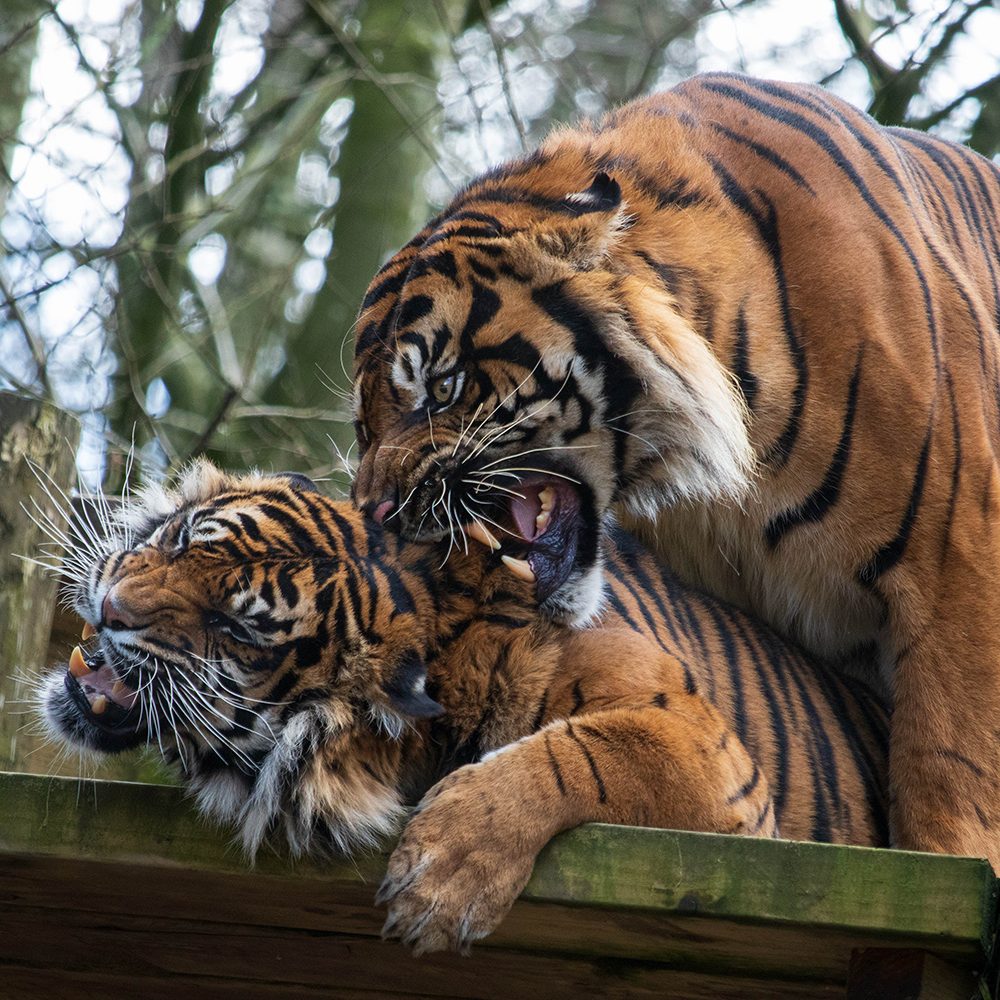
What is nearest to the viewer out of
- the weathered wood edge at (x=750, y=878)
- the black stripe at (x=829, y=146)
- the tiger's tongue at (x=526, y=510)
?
the weathered wood edge at (x=750, y=878)

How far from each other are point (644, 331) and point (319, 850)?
99 centimetres

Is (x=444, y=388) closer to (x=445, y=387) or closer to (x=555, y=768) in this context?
(x=445, y=387)

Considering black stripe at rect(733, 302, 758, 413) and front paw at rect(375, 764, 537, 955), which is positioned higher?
black stripe at rect(733, 302, 758, 413)

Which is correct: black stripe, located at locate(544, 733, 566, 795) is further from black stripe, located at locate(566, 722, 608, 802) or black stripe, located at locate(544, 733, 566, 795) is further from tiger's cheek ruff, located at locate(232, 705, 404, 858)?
tiger's cheek ruff, located at locate(232, 705, 404, 858)

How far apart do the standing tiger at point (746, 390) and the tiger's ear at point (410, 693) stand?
30 centimetres

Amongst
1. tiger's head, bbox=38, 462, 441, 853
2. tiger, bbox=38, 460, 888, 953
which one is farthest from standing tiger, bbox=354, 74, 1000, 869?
tiger's head, bbox=38, 462, 441, 853

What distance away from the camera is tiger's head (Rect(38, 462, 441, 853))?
1.76 m

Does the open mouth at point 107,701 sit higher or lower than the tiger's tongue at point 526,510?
lower

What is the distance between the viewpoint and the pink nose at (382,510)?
209 centimetres

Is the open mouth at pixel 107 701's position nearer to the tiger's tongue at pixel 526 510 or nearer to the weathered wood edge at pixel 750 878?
the weathered wood edge at pixel 750 878

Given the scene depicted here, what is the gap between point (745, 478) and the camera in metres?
2.35

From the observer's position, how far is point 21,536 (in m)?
2.32

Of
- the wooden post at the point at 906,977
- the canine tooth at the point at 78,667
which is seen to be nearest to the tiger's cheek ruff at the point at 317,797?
the canine tooth at the point at 78,667

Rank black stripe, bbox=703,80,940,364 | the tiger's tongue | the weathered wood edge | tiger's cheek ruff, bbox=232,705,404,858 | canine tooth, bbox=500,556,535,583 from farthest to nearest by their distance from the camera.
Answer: black stripe, bbox=703,80,940,364
the tiger's tongue
canine tooth, bbox=500,556,535,583
tiger's cheek ruff, bbox=232,705,404,858
the weathered wood edge
